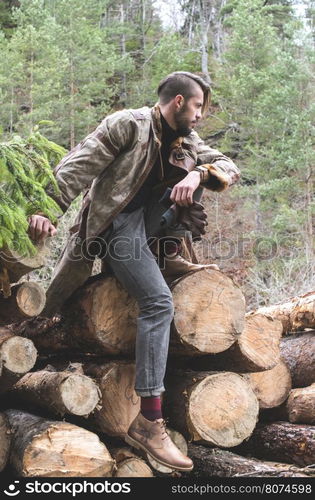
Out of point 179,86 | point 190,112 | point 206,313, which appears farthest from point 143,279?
point 179,86

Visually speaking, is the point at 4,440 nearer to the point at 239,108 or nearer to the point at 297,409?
the point at 297,409

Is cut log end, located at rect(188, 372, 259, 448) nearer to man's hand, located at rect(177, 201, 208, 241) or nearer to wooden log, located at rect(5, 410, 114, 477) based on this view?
wooden log, located at rect(5, 410, 114, 477)

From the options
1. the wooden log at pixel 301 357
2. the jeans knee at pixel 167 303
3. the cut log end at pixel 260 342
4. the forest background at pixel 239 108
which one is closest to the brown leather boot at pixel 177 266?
the jeans knee at pixel 167 303

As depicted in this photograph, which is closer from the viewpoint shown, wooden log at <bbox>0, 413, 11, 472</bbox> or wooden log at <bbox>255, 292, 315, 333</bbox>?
wooden log at <bbox>0, 413, 11, 472</bbox>

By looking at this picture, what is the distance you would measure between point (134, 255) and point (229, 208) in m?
20.5

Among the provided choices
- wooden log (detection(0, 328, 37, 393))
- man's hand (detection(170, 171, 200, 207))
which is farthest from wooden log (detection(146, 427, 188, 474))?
man's hand (detection(170, 171, 200, 207))

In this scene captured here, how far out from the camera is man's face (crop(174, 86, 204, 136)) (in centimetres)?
360

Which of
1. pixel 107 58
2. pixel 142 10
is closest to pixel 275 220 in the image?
pixel 107 58

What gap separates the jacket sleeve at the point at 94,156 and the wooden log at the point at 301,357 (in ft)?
7.44

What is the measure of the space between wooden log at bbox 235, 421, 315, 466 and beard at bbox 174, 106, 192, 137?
217cm

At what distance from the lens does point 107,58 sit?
2472 centimetres

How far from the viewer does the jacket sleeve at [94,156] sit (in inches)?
140

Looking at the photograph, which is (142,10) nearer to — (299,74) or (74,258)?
(299,74)

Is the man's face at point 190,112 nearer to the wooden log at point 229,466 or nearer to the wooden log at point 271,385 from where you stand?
the wooden log at point 271,385
